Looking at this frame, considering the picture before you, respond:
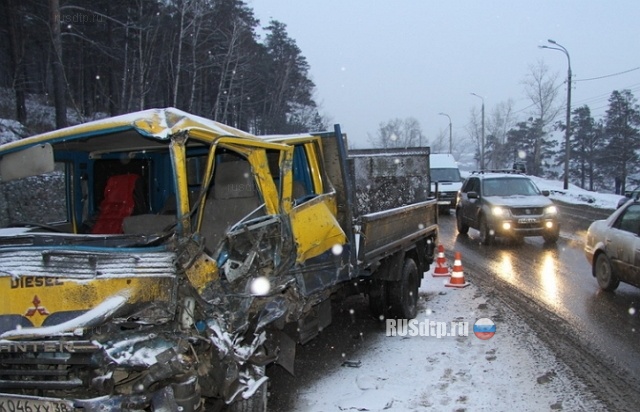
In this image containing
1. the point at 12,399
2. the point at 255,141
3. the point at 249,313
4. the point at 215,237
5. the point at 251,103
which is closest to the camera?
the point at 12,399

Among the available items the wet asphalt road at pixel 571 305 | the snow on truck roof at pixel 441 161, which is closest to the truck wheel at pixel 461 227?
the wet asphalt road at pixel 571 305

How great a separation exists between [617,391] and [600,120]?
2768 inches

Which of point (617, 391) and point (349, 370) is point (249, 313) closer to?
point (349, 370)

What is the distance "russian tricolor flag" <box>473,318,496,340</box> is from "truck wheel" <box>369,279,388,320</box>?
1223 millimetres

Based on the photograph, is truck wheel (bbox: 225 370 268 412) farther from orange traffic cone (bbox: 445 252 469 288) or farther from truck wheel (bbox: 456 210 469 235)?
truck wheel (bbox: 456 210 469 235)

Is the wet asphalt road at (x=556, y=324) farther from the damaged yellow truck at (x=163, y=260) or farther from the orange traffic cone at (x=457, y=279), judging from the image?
the damaged yellow truck at (x=163, y=260)

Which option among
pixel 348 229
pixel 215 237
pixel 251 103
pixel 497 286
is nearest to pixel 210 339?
pixel 215 237

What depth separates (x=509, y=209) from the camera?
44.2 feet

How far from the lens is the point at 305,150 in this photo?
17.8ft

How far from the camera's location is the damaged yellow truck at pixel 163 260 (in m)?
3.07

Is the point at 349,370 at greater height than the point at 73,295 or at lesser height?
lesser

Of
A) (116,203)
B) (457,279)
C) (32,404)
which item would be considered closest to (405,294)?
(457,279)

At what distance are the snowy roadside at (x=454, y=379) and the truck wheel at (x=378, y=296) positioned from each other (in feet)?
1.63

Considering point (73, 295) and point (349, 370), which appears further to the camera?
point (349, 370)
